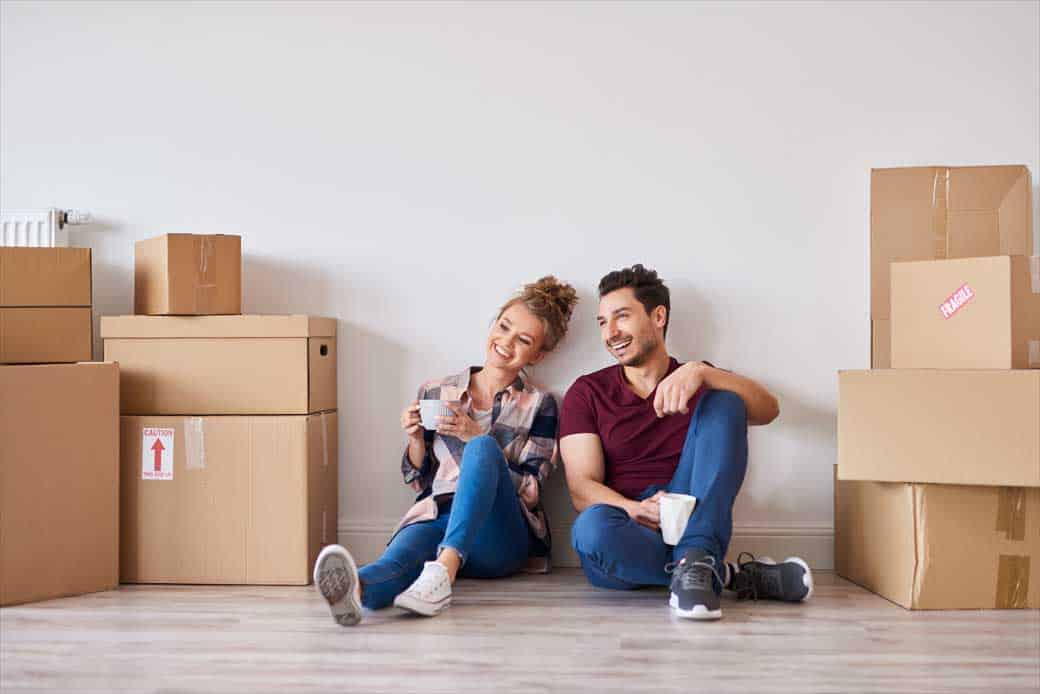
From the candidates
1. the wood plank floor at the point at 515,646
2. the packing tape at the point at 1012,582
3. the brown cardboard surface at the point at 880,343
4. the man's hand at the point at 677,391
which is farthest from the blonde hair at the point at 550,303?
the packing tape at the point at 1012,582

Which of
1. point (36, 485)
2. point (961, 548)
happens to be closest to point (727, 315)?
point (961, 548)

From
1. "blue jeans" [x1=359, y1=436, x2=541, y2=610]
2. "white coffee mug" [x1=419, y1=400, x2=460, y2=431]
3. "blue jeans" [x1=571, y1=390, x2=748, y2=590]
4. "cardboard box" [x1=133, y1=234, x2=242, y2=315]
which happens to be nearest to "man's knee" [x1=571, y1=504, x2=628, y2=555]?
"blue jeans" [x1=571, y1=390, x2=748, y2=590]

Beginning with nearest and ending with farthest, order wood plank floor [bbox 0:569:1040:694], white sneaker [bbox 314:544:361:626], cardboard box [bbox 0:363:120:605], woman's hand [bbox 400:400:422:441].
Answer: wood plank floor [bbox 0:569:1040:694] → white sneaker [bbox 314:544:361:626] → cardboard box [bbox 0:363:120:605] → woman's hand [bbox 400:400:422:441]

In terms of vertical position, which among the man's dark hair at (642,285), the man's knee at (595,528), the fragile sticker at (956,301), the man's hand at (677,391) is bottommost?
the man's knee at (595,528)

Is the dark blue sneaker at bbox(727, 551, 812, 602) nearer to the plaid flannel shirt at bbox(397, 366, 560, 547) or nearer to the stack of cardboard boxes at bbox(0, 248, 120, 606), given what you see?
the plaid flannel shirt at bbox(397, 366, 560, 547)

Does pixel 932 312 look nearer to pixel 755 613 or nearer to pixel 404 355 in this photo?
pixel 755 613

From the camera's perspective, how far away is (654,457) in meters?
2.74

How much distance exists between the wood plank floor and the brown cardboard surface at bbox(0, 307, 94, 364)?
2.08 feet

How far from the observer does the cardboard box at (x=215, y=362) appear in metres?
2.80

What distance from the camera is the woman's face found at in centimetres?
288

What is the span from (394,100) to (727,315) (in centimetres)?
118

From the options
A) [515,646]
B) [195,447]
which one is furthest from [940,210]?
[195,447]

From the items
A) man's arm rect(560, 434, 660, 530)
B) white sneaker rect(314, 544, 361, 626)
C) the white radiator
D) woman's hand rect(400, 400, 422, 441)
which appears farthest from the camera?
the white radiator

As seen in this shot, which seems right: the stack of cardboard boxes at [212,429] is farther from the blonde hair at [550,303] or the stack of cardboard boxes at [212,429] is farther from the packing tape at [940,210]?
the packing tape at [940,210]
